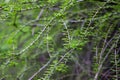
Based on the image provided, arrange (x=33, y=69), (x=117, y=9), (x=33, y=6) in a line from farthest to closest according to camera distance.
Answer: (x=33, y=69), (x=117, y=9), (x=33, y=6)

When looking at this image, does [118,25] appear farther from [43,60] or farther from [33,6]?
[43,60]

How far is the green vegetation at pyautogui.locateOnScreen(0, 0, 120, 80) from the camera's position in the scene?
44.3 inches

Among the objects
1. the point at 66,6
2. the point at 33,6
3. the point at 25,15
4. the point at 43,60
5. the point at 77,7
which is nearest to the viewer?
the point at 66,6

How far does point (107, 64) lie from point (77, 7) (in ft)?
→ 1.28

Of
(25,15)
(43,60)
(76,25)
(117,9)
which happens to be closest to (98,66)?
(117,9)

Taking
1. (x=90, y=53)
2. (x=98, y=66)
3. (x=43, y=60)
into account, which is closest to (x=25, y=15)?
(x=43, y=60)

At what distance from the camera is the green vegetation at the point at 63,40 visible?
3.69ft

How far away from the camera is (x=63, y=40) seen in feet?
6.55

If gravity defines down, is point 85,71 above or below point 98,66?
below

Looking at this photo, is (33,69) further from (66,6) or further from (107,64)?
(66,6)

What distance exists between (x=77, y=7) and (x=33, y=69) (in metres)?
0.46

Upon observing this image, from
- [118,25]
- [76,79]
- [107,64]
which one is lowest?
[76,79]

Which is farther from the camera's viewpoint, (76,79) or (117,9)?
(76,79)

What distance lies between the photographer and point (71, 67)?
1909mm
